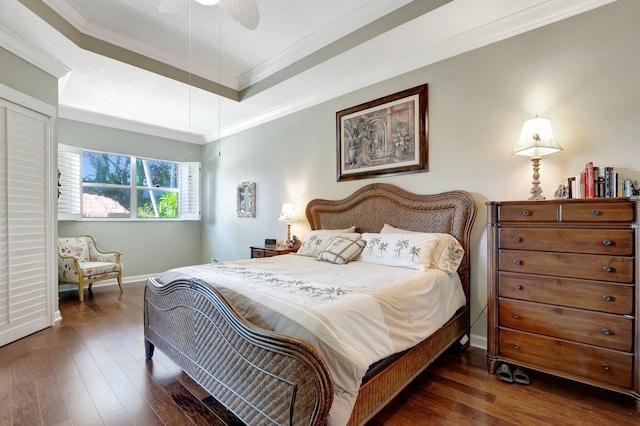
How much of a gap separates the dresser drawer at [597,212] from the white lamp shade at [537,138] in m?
0.50

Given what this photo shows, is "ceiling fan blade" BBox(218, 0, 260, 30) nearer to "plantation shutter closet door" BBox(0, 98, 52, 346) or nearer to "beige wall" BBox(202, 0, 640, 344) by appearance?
"beige wall" BBox(202, 0, 640, 344)

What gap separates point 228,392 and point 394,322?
37.4 inches

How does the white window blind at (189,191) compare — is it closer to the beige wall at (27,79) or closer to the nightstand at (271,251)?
the nightstand at (271,251)

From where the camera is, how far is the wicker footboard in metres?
1.15

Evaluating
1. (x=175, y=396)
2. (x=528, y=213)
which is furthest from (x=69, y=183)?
(x=528, y=213)

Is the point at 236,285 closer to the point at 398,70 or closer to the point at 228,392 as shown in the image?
the point at 228,392

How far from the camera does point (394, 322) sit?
1.68 meters

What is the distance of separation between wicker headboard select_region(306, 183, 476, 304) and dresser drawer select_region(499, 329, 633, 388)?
629 mm

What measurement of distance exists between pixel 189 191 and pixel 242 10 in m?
4.45

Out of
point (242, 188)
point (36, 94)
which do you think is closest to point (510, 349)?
point (242, 188)

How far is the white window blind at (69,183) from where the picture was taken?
4.43 metres

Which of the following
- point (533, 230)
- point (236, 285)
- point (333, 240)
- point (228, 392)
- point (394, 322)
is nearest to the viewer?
point (228, 392)

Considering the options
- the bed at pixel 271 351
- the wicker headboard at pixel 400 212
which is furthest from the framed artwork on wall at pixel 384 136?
the bed at pixel 271 351

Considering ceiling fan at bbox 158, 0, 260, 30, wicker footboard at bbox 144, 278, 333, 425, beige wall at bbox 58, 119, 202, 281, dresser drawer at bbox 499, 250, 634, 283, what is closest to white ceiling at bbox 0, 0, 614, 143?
ceiling fan at bbox 158, 0, 260, 30
